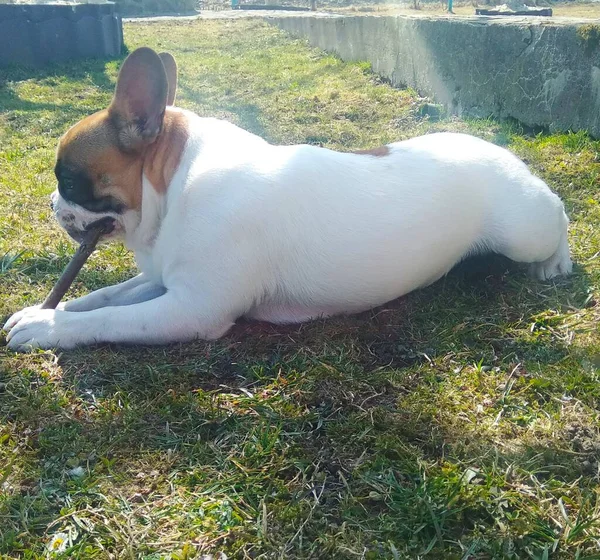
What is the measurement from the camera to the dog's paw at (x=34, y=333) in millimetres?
3168

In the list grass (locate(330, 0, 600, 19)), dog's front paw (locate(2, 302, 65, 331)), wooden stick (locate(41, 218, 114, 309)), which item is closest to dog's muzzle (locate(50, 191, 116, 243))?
wooden stick (locate(41, 218, 114, 309))

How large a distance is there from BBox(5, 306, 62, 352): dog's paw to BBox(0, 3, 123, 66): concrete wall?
9449mm

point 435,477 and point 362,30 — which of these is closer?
point 435,477

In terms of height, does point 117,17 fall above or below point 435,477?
above

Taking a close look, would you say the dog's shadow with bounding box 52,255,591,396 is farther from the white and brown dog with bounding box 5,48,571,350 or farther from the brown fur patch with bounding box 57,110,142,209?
the brown fur patch with bounding box 57,110,142,209

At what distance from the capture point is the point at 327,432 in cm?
258

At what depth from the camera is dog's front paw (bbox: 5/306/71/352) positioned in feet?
10.4

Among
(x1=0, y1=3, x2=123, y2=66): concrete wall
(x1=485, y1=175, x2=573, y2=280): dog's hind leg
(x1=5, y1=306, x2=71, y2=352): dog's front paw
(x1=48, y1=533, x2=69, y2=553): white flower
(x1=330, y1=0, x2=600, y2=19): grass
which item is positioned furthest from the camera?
(x1=0, y1=3, x2=123, y2=66): concrete wall

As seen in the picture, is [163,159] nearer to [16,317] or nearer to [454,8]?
[16,317]

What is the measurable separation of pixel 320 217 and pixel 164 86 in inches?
38.9

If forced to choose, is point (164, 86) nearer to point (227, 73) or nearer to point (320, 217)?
point (320, 217)

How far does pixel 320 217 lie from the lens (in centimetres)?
331

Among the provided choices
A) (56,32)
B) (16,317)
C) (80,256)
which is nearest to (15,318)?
(16,317)

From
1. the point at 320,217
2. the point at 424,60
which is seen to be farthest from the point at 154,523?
the point at 424,60
